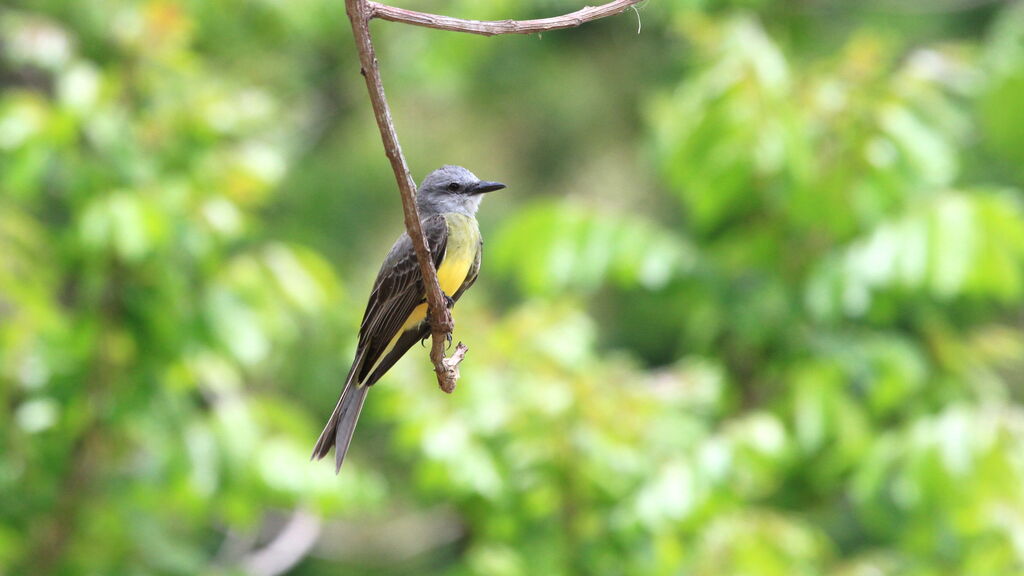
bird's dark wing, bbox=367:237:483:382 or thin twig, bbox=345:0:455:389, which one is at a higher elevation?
bird's dark wing, bbox=367:237:483:382

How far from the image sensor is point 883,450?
18.4 feet

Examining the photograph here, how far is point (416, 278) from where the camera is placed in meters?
2.83

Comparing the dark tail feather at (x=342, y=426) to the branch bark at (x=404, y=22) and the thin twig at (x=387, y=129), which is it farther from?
the branch bark at (x=404, y=22)

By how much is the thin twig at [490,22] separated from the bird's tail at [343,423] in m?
0.89

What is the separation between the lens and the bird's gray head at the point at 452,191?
3.04m

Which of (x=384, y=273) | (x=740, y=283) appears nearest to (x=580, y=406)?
(x=740, y=283)

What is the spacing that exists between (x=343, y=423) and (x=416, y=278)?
43cm

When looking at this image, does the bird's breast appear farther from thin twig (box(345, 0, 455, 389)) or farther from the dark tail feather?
thin twig (box(345, 0, 455, 389))

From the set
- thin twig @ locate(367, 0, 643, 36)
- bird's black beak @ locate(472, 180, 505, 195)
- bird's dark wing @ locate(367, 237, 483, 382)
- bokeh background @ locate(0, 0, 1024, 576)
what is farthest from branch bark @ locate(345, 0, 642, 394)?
bokeh background @ locate(0, 0, 1024, 576)

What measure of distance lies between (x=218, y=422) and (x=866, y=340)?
3363 millimetres

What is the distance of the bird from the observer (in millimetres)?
2832

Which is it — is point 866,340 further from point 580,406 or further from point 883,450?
point 580,406

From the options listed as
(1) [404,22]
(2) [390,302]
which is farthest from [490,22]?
(2) [390,302]

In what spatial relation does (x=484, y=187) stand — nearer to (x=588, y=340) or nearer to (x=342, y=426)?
(x=342, y=426)
